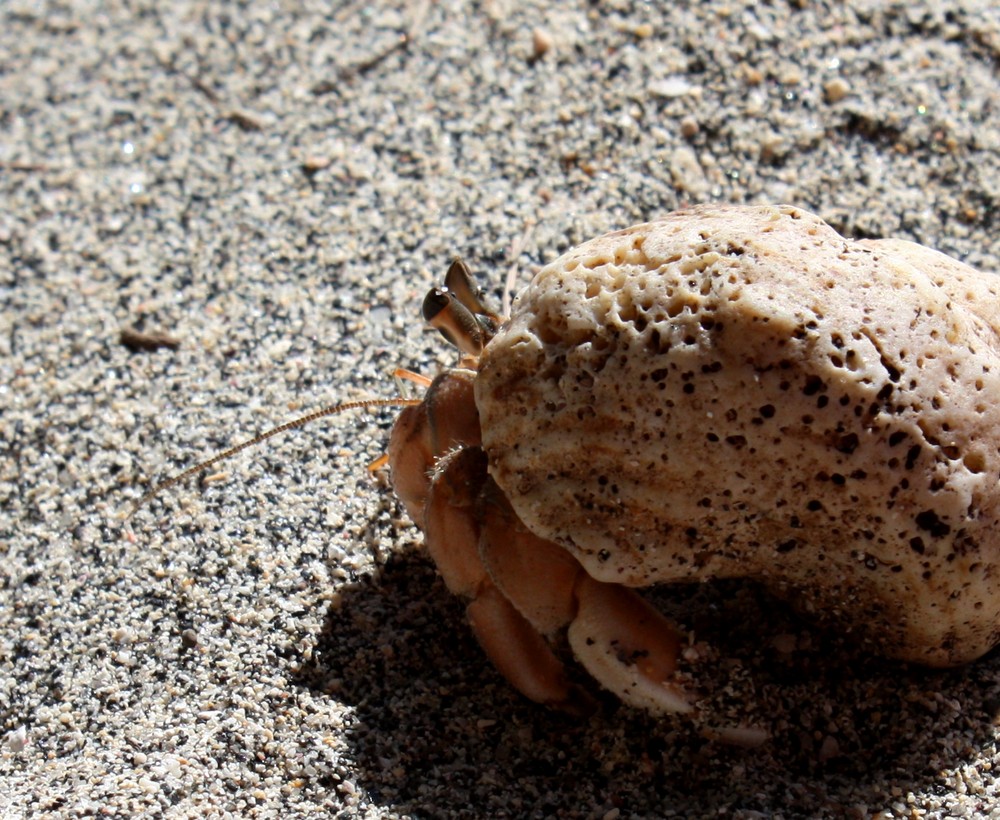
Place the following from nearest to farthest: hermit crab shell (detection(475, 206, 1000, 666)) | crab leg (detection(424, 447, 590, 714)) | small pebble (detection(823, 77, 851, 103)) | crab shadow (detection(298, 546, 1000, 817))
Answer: hermit crab shell (detection(475, 206, 1000, 666)), crab shadow (detection(298, 546, 1000, 817)), crab leg (detection(424, 447, 590, 714)), small pebble (detection(823, 77, 851, 103))

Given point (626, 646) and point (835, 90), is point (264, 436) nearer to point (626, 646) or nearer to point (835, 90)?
point (626, 646)

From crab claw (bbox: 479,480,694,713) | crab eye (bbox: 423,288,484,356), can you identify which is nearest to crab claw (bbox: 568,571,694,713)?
crab claw (bbox: 479,480,694,713)

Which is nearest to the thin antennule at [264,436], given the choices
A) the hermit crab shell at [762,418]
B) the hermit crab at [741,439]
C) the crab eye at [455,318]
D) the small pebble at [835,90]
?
the crab eye at [455,318]

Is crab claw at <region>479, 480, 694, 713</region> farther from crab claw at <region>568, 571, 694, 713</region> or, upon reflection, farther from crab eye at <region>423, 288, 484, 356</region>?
crab eye at <region>423, 288, 484, 356</region>

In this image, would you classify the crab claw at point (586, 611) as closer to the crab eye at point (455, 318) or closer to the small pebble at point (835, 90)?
the crab eye at point (455, 318)

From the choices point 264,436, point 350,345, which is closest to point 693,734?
point 264,436

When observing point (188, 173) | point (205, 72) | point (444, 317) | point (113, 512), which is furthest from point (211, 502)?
point (205, 72)
